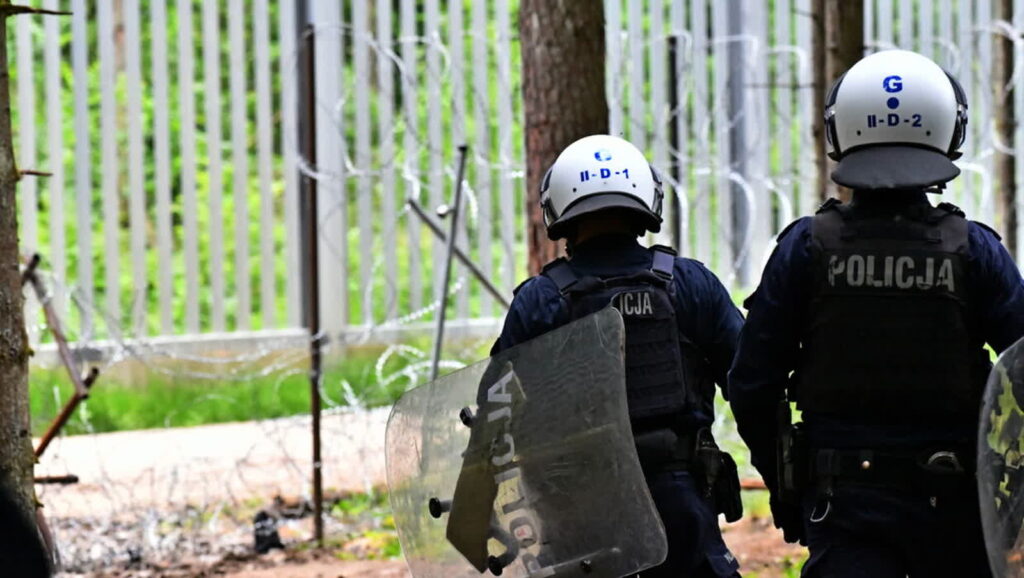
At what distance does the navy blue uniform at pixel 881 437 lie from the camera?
10.6 ft

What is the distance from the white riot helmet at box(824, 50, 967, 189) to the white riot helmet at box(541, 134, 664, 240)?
0.53 m

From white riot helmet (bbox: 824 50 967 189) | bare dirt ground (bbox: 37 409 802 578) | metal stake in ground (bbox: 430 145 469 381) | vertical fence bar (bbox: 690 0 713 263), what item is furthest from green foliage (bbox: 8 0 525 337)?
white riot helmet (bbox: 824 50 967 189)

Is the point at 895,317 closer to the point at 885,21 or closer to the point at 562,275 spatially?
the point at 562,275

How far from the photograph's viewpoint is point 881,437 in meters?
3.27

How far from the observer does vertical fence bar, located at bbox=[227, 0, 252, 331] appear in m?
9.42

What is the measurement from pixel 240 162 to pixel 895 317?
6627 mm

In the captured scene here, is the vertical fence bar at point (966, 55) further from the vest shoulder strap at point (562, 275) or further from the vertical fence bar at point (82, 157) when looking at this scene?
the vest shoulder strap at point (562, 275)

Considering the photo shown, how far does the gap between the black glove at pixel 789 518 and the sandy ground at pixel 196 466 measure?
3.93 metres

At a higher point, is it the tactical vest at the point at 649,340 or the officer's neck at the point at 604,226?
the officer's neck at the point at 604,226

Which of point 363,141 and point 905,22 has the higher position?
point 905,22

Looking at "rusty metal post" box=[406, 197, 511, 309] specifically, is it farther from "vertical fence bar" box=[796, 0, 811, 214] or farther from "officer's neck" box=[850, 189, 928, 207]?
"vertical fence bar" box=[796, 0, 811, 214]

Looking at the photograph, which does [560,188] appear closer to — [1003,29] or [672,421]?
[672,421]

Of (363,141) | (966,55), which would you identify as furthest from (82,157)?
(966,55)

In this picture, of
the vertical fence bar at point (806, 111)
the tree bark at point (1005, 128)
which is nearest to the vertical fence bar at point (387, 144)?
the vertical fence bar at point (806, 111)
